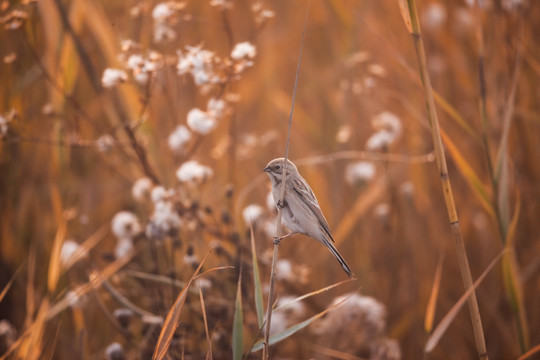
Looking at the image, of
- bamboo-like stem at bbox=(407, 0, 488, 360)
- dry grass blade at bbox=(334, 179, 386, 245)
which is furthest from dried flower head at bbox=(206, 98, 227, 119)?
dry grass blade at bbox=(334, 179, 386, 245)

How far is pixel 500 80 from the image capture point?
8.22 feet

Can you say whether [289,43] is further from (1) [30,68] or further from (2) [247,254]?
(2) [247,254]

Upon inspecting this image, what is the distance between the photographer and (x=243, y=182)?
282 centimetres

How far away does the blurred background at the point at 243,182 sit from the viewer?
1.58 m

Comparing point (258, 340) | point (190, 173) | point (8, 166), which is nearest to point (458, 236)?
point (258, 340)

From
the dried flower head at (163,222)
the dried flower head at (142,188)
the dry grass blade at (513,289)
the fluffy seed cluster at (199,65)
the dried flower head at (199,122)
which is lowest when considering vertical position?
the dry grass blade at (513,289)

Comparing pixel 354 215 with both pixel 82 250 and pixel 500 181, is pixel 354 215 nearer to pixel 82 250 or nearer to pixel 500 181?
pixel 500 181

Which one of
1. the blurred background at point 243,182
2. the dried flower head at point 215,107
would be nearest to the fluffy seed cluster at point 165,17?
the blurred background at point 243,182

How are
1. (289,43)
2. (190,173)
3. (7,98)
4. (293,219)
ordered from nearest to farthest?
(293,219) → (190,173) → (7,98) → (289,43)

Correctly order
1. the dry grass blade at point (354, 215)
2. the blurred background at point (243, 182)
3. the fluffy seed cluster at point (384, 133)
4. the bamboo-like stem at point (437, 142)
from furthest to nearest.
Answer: the dry grass blade at point (354, 215)
the fluffy seed cluster at point (384, 133)
the blurred background at point (243, 182)
the bamboo-like stem at point (437, 142)

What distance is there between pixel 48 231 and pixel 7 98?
61cm

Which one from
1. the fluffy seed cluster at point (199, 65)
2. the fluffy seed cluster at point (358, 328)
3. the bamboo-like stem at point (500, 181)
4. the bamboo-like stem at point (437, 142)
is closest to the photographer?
the bamboo-like stem at point (437, 142)

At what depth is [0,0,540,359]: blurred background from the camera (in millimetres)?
1578

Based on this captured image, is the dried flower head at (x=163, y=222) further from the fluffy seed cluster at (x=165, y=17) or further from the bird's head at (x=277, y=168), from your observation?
the fluffy seed cluster at (x=165, y=17)
